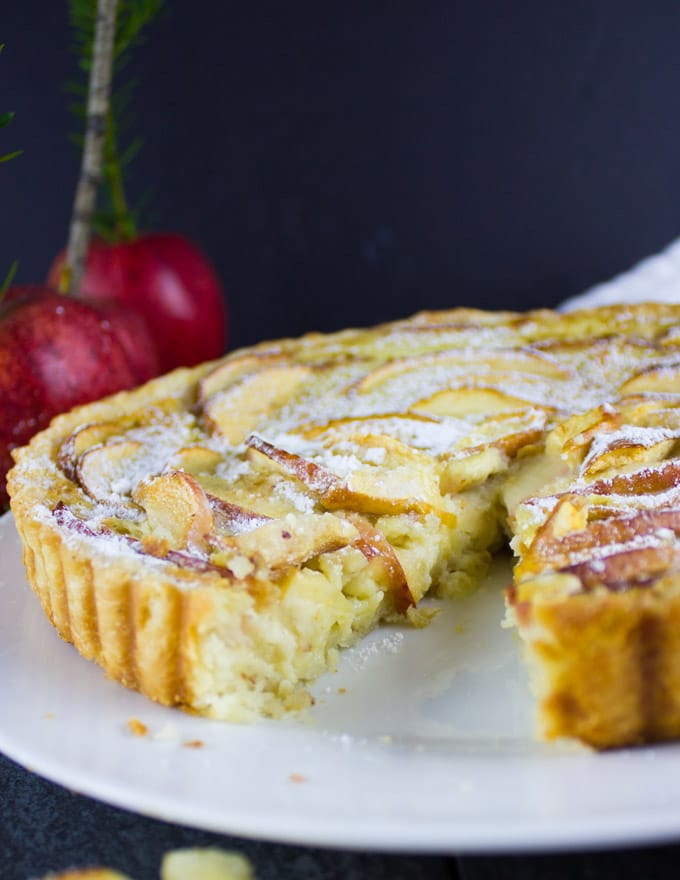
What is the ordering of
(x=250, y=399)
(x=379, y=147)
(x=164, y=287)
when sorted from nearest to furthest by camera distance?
(x=250, y=399)
(x=164, y=287)
(x=379, y=147)

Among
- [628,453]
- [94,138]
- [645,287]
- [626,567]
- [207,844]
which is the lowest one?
[645,287]

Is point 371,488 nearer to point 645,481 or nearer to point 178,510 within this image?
point 178,510

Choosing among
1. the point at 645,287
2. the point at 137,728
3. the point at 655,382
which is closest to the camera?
the point at 137,728

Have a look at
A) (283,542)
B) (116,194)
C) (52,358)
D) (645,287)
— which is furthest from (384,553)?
(645,287)

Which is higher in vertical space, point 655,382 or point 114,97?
point 114,97

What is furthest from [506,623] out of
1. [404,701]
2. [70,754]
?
Answer: [70,754]

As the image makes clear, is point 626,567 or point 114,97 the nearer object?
point 626,567
